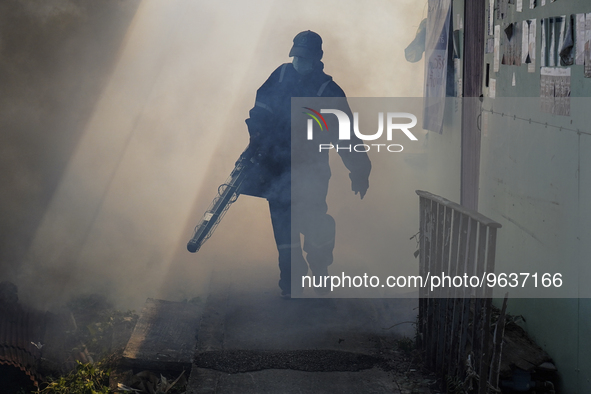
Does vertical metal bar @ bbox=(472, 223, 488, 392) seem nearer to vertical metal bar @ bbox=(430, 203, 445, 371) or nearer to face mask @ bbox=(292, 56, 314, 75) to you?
vertical metal bar @ bbox=(430, 203, 445, 371)

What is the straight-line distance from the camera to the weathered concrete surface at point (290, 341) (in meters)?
3.46

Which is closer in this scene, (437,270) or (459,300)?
(459,300)

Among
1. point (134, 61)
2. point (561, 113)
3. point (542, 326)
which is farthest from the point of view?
point (134, 61)

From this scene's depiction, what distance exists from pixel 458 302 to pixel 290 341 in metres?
1.40

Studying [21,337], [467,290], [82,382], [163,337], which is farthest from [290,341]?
[21,337]

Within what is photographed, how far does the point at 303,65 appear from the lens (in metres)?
4.64

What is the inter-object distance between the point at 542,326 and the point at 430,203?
3.25ft

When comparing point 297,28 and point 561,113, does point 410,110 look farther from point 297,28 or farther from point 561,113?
point 561,113

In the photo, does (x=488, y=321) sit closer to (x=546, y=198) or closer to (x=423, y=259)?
(x=423, y=259)

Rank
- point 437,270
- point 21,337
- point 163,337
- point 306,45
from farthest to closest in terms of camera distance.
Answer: point 306,45 < point 163,337 < point 21,337 < point 437,270

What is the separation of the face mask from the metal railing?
5.50 ft

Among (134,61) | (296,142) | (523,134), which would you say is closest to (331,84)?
(296,142)

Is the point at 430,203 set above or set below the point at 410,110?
below

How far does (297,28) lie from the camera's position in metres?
7.16
